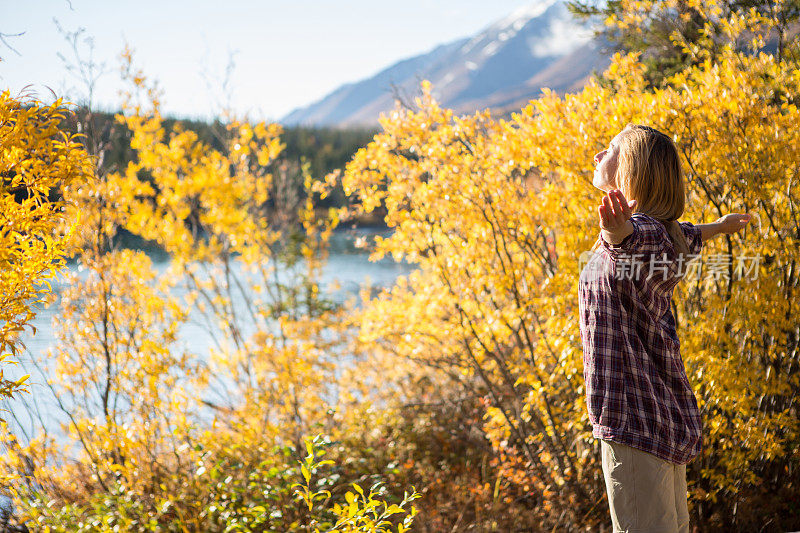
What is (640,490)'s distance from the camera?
4.36 feet

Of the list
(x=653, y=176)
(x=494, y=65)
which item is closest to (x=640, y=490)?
(x=653, y=176)

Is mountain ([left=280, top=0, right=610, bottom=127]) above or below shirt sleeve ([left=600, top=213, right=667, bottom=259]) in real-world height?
above

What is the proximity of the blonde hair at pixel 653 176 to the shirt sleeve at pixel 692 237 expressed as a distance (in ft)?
0.42

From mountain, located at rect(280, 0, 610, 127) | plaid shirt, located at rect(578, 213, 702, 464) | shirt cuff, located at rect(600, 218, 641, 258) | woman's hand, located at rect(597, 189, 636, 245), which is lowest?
plaid shirt, located at rect(578, 213, 702, 464)

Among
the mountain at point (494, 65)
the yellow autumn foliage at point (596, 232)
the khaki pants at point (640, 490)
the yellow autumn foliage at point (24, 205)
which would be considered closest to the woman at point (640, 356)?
the khaki pants at point (640, 490)

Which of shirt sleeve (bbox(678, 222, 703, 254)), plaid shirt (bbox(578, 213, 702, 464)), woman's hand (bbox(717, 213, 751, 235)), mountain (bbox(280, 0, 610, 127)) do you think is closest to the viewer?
plaid shirt (bbox(578, 213, 702, 464))

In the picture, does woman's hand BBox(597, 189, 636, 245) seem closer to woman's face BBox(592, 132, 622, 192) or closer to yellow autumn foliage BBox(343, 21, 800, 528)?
woman's face BBox(592, 132, 622, 192)

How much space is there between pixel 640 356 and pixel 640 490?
0.99 ft

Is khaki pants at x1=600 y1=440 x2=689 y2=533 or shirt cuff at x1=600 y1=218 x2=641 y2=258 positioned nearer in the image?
shirt cuff at x1=600 y1=218 x2=641 y2=258

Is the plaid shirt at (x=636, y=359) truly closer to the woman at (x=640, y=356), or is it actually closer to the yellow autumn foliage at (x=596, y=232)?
the woman at (x=640, y=356)

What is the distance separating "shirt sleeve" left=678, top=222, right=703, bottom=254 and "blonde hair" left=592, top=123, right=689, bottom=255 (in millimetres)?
127

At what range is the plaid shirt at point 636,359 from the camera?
1296mm

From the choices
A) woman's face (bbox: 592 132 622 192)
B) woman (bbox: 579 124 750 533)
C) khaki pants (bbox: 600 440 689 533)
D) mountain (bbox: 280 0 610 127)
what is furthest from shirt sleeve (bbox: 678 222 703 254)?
mountain (bbox: 280 0 610 127)

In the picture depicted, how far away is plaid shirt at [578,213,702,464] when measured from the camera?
1296mm
